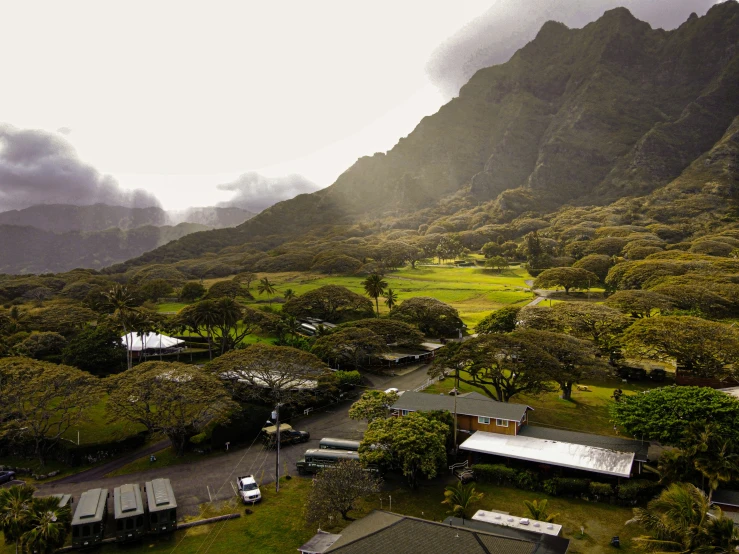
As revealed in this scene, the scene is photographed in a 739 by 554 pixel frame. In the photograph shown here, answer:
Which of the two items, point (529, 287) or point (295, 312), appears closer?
point (295, 312)

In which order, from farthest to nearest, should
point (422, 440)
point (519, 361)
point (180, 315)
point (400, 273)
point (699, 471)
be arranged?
point (400, 273)
point (180, 315)
point (519, 361)
point (422, 440)
point (699, 471)

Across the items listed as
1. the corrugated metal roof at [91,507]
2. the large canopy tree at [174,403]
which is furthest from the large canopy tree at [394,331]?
the corrugated metal roof at [91,507]

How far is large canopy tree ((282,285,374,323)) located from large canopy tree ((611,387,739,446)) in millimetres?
56185

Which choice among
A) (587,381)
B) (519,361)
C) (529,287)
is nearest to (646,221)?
(529,287)

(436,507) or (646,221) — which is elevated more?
(646,221)

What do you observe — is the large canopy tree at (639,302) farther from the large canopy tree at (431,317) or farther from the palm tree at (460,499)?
the palm tree at (460,499)

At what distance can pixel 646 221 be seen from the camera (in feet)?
604

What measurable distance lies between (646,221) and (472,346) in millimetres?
167947

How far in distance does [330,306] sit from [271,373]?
4141 cm

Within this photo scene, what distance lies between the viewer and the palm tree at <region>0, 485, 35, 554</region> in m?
25.7

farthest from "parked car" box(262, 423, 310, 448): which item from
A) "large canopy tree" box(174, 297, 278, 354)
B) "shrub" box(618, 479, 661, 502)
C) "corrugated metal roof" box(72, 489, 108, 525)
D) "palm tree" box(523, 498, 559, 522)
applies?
"large canopy tree" box(174, 297, 278, 354)

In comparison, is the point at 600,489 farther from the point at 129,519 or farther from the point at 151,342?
the point at 151,342

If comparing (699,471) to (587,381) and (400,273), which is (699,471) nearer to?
(587,381)

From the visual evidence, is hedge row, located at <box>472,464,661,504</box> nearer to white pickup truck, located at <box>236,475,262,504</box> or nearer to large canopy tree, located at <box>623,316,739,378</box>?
white pickup truck, located at <box>236,475,262,504</box>
